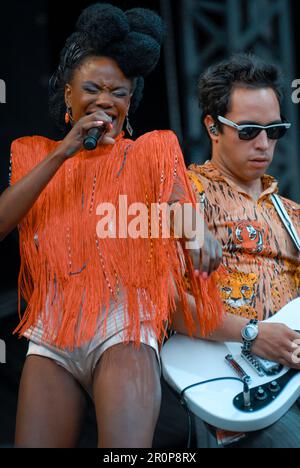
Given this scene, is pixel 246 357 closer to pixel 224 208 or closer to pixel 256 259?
pixel 256 259

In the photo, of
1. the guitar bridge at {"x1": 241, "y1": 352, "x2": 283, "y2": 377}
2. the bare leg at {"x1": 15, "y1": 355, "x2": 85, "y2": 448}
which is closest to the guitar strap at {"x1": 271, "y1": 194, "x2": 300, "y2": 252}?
the guitar bridge at {"x1": 241, "y1": 352, "x2": 283, "y2": 377}

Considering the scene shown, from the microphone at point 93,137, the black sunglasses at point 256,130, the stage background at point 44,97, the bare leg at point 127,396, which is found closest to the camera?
the bare leg at point 127,396

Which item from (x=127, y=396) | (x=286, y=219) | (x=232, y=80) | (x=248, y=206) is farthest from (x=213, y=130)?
(x=127, y=396)

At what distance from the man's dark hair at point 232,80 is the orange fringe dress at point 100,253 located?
66cm

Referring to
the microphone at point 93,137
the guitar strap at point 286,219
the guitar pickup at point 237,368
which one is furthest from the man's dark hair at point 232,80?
the guitar pickup at point 237,368

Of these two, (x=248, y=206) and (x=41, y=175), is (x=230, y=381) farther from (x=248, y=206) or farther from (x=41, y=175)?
(x=41, y=175)

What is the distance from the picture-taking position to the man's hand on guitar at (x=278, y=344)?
2.39m

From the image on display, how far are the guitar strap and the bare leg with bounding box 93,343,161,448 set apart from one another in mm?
900

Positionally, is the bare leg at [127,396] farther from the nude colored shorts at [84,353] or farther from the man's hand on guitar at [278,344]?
the man's hand on guitar at [278,344]

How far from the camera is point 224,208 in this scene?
2.62m

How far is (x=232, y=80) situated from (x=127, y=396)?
137cm

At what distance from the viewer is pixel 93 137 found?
2006mm

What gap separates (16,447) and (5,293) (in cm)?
163
